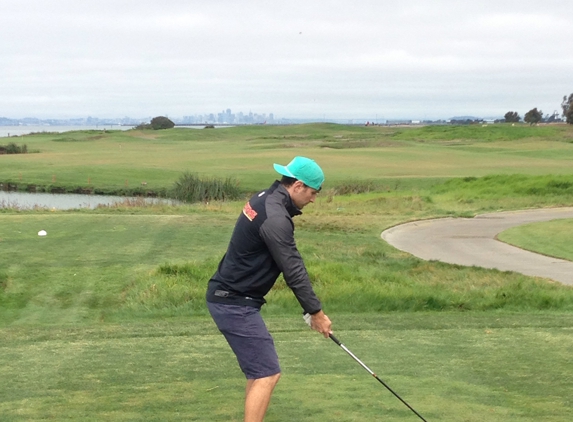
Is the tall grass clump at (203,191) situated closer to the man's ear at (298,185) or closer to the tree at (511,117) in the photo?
the man's ear at (298,185)

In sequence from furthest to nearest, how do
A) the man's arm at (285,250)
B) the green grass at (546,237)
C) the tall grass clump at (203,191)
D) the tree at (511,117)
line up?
the tree at (511,117)
the tall grass clump at (203,191)
the green grass at (546,237)
the man's arm at (285,250)

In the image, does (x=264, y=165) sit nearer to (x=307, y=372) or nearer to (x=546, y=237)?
(x=546, y=237)

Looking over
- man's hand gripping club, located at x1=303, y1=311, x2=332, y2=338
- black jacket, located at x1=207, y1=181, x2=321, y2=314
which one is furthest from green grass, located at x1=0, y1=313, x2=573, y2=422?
black jacket, located at x1=207, y1=181, x2=321, y2=314

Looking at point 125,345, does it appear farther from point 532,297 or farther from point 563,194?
point 563,194

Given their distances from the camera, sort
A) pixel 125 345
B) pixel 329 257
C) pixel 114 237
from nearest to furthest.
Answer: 1. pixel 125 345
2. pixel 329 257
3. pixel 114 237

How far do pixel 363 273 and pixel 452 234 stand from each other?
902cm

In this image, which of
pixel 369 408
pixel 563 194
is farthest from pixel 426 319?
pixel 563 194

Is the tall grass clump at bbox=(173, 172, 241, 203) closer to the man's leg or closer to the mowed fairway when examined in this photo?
the mowed fairway

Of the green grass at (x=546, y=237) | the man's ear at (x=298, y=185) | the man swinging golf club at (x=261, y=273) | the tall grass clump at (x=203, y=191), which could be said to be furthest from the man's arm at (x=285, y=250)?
the tall grass clump at (x=203, y=191)

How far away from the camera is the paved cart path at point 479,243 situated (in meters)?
16.9

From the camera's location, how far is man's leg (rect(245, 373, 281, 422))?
15.6ft

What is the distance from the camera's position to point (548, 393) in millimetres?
6312

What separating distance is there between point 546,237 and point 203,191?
1988cm

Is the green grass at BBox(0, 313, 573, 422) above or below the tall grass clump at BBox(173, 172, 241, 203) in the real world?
above
